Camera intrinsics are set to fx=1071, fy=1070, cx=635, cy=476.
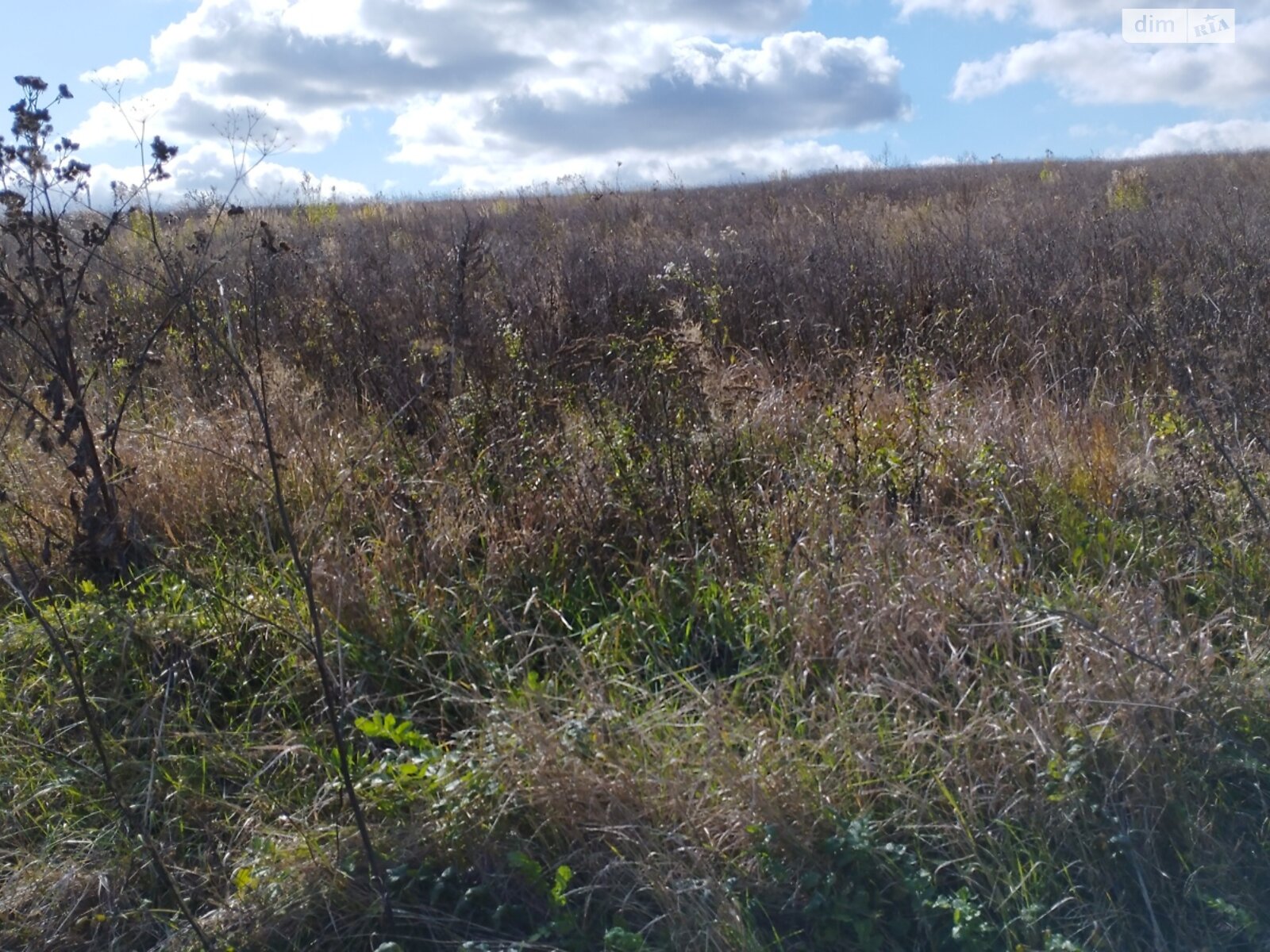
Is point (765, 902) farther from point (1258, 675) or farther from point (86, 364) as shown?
point (86, 364)

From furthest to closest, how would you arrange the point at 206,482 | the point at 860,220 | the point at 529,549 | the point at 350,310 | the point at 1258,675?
the point at 860,220, the point at 350,310, the point at 206,482, the point at 529,549, the point at 1258,675

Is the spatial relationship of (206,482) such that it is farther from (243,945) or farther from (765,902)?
(765,902)

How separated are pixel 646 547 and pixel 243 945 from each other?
1.93 metres

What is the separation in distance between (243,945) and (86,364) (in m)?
4.96

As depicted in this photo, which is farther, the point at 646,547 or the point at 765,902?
the point at 646,547

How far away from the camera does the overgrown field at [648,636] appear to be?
2.55 metres

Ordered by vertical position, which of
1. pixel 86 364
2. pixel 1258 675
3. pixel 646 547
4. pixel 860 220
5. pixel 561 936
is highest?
pixel 860 220

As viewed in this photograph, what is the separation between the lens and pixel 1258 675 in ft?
9.70

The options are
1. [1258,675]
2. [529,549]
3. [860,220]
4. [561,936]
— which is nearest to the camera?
[561,936]

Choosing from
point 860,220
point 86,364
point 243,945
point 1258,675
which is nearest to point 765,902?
point 243,945

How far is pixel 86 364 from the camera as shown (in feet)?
21.3

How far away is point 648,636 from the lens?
354 centimetres

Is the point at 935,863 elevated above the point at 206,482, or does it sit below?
below

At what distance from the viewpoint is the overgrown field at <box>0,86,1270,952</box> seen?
2547mm
